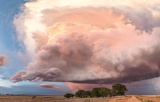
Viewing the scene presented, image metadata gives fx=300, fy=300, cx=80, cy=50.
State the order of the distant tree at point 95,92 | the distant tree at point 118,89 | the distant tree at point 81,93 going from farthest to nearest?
the distant tree at point 81,93
the distant tree at point 95,92
the distant tree at point 118,89

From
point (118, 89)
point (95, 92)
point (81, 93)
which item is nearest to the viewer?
point (118, 89)

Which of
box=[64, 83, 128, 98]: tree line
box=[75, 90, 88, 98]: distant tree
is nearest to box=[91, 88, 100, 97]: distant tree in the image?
box=[64, 83, 128, 98]: tree line

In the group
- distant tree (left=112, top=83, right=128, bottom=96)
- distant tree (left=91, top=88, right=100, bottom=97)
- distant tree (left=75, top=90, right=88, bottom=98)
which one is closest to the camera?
distant tree (left=112, top=83, right=128, bottom=96)

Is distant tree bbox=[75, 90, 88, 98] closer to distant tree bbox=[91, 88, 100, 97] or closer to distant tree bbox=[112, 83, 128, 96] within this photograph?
distant tree bbox=[91, 88, 100, 97]

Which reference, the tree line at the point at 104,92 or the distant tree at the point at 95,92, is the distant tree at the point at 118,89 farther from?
the distant tree at the point at 95,92

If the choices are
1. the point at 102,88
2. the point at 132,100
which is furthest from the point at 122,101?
the point at 102,88

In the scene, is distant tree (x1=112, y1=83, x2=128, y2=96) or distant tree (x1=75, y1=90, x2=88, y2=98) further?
distant tree (x1=75, y1=90, x2=88, y2=98)

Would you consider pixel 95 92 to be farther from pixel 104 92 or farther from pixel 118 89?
pixel 118 89

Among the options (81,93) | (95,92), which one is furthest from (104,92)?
(81,93)

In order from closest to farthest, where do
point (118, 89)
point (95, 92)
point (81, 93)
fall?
point (118, 89) < point (95, 92) < point (81, 93)

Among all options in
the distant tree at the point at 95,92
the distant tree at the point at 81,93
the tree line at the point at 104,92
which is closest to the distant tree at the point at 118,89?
the tree line at the point at 104,92

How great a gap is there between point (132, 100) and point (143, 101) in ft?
12.5

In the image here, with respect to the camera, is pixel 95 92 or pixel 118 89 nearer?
pixel 118 89

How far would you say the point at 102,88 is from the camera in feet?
472
